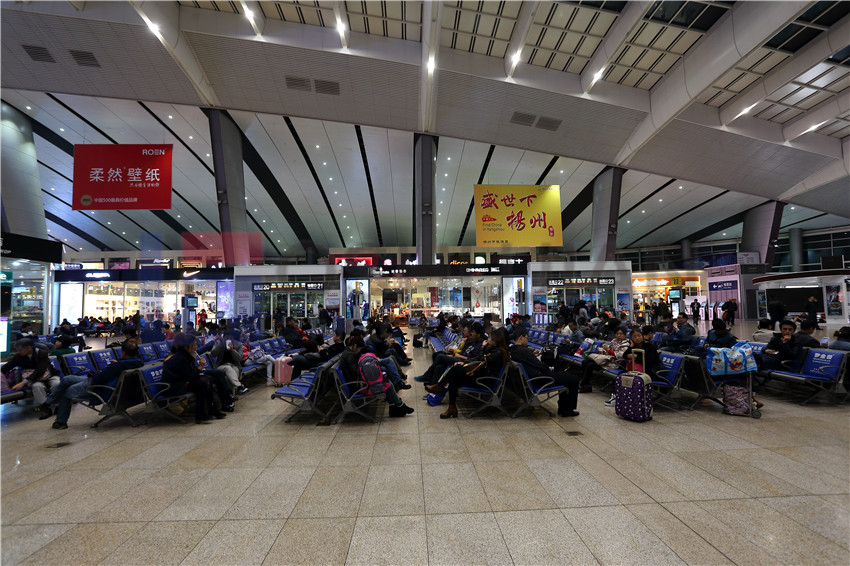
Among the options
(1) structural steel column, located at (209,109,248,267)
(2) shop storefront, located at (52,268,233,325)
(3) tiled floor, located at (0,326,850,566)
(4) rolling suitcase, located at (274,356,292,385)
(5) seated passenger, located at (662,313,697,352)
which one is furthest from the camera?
(2) shop storefront, located at (52,268,233,325)

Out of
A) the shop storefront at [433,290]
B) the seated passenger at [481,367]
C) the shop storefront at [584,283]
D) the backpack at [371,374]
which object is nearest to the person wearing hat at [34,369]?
the backpack at [371,374]

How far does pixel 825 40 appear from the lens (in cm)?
1186

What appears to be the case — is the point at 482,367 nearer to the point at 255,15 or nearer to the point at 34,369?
the point at 34,369

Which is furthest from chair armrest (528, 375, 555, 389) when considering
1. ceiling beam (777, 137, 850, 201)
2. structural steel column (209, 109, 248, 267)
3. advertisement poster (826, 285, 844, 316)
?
ceiling beam (777, 137, 850, 201)

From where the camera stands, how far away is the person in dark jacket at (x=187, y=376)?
4805mm

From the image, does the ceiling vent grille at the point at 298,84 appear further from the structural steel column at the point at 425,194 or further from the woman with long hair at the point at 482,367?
the woman with long hair at the point at 482,367

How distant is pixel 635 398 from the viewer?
188 inches

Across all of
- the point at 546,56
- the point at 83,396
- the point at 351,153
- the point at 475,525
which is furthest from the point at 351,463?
the point at 351,153

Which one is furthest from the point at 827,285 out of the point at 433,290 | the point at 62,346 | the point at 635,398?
the point at 62,346

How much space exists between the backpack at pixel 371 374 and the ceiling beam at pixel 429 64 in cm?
1105

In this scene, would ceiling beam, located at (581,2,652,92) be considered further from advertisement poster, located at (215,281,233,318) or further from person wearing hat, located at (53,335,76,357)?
advertisement poster, located at (215,281,233,318)

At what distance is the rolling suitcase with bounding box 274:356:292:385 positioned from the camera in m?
7.48

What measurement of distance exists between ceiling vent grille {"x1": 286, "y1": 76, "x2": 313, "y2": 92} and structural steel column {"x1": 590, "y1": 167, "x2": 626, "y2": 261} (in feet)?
52.7

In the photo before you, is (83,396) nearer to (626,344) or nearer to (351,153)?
(626,344)
